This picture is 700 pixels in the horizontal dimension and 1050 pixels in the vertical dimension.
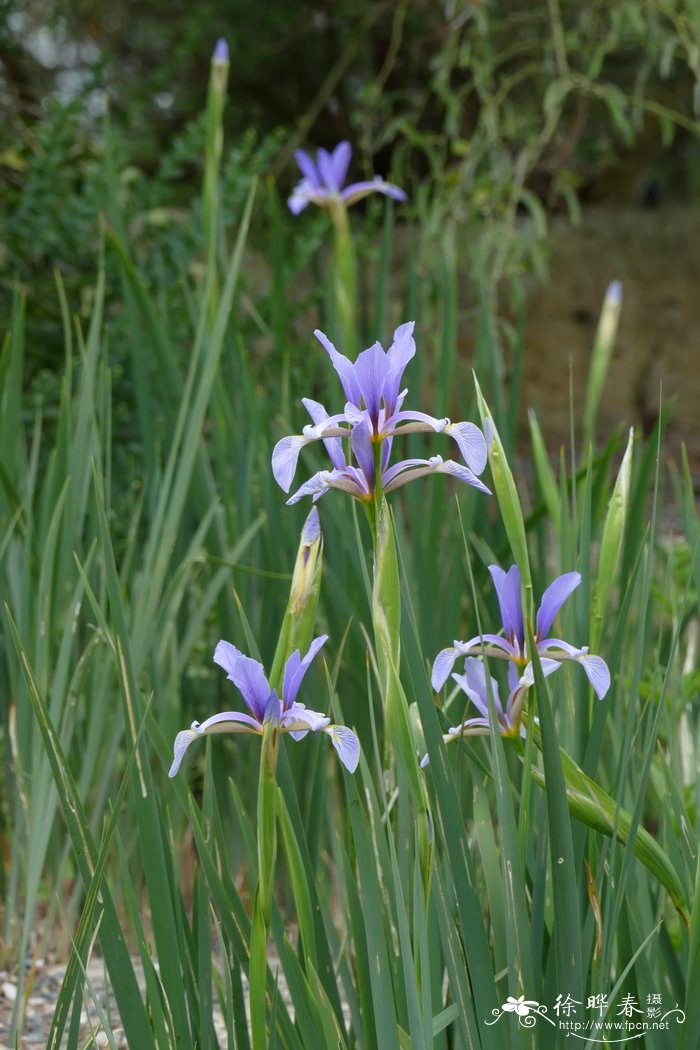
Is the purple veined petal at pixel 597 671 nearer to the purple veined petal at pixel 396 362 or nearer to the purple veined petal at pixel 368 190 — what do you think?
the purple veined petal at pixel 396 362

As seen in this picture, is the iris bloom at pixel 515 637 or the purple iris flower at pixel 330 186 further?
the purple iris flower at pixel 330 186

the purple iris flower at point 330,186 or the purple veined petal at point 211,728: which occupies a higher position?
the purple iris flower at point 330,186

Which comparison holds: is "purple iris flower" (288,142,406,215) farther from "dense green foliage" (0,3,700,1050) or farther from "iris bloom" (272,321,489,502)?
"iris bloom" (272,321,489,502)

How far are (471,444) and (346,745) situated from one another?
0.15 m

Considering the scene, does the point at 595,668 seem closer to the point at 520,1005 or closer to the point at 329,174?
the point at 520,1005

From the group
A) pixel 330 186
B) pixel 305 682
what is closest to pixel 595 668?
pixel 305 682

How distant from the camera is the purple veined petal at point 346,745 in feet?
1.56

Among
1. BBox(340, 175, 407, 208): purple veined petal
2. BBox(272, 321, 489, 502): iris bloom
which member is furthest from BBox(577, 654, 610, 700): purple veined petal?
BBox(340, 175, 407, 208): purple veined petal

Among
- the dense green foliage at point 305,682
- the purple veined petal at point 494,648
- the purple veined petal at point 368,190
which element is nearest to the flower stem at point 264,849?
the dense green foliage at point 305,682

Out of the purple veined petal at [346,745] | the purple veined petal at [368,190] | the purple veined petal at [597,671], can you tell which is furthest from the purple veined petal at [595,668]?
the purple veined petal at [368,190]

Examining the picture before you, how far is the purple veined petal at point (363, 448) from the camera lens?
482mm

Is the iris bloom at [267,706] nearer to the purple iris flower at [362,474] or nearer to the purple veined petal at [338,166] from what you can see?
the purple iris flower at [362,474]

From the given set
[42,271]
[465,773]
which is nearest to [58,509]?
[465,773]

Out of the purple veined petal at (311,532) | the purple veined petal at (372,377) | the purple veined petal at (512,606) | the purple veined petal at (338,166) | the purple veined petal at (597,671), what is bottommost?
the purple veined petal at (597,671)
